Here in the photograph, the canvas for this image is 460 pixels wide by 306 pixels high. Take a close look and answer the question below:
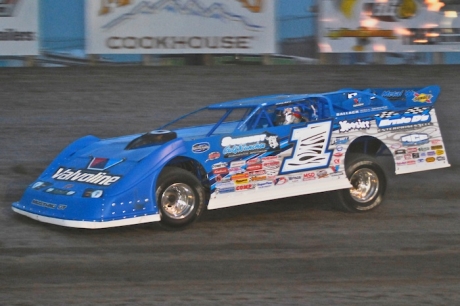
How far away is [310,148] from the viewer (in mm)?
7828

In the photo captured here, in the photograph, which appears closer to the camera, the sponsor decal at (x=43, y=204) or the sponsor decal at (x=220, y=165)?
the sponsor decal at (x=43, y=204)

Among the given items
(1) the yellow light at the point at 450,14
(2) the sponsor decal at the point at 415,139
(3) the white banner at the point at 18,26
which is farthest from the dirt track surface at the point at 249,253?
(1) the yellow light at the point at 450,14

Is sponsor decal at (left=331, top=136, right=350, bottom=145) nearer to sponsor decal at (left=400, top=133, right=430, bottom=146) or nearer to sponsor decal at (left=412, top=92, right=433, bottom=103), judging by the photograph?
sponsor decal at (left=400, top=133, right=430, bottom=146)

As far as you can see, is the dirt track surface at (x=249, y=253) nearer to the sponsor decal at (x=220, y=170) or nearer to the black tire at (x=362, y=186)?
the black tire at (x=362, y=186)

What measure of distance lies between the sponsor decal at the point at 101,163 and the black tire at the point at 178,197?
0.51 meters

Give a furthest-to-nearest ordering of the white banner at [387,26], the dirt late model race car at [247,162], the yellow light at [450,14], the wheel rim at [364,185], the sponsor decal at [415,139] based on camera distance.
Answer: the yellow light at [450,14] → the white banner at [387,26] → the sponsor decal at [415,139] → the wheel rim at [364,185] → the dirt late model race car at [247,162]

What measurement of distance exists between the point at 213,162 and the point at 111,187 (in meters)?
1.02

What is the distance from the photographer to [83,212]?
22.5 ft

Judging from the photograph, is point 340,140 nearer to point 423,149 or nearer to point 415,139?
point 415,139

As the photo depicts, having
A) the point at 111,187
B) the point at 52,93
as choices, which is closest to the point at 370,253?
the point at 111,187

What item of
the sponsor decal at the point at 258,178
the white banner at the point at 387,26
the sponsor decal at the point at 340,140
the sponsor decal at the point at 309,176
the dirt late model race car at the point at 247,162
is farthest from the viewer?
the white banner at the point at 387,26

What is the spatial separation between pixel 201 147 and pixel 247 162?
0.49 m

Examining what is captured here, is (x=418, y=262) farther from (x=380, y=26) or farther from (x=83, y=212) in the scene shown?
(x=380, y=26)

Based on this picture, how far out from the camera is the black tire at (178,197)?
714 centimetres
